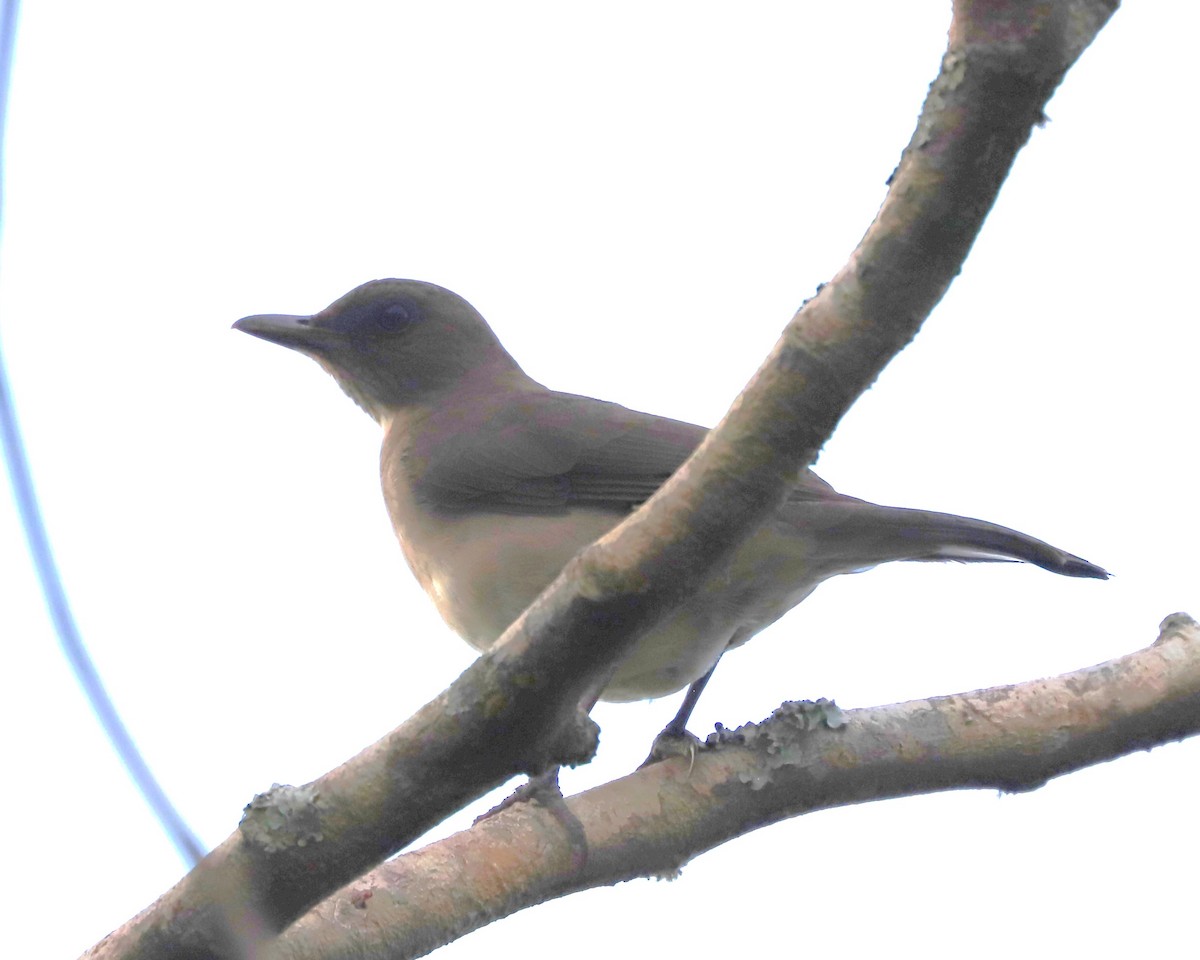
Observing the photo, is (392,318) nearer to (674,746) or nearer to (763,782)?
(674,746)

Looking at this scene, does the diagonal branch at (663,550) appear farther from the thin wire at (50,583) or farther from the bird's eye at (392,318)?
the bird's eye at (392,318)

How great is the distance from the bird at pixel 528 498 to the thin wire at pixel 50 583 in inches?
103

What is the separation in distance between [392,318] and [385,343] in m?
0.13

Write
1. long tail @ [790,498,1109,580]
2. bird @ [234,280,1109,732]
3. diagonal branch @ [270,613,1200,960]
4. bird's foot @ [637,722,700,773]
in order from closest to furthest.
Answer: diagonal branch @ [270,613,1200,960] → bird's foot @ [637,722,700,773] → long tail @ [790,498,1109,580] → bird @ [234,280,1109,732]

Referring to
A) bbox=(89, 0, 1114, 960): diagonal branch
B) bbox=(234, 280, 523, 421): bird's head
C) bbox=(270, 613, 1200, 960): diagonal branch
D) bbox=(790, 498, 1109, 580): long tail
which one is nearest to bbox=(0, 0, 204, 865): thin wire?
bbox=(89, 0, 1114, 960): diagonal branch

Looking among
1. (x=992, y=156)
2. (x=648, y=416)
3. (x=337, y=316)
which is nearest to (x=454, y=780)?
(x=992, y=156)

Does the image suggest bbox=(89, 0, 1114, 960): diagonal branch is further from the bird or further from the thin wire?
the bird

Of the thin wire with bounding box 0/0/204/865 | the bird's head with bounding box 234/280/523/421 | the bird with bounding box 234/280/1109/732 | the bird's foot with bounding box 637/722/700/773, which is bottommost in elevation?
the thin wire with bounding box 0/0/204/865

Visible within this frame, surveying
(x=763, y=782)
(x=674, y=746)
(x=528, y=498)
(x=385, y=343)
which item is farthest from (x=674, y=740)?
(x=385, y=343)

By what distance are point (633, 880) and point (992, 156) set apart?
2.42 metres

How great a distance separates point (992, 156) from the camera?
2379 millimetres

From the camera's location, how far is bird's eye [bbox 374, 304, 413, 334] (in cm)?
680

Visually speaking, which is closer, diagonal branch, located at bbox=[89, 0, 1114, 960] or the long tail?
diagonal branch, located at bbox=[89, 0, 1114, 960]

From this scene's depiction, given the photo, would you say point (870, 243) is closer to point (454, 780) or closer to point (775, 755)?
point (454, 780)
